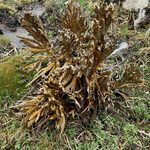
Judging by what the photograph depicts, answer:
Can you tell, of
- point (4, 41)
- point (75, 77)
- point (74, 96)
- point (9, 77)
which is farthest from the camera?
point (4, 41)

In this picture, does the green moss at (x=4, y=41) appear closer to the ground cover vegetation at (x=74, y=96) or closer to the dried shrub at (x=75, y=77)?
the ground cover vegetation at (x=74, y=96)

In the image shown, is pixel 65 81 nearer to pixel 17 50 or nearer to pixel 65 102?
pixel 65 102

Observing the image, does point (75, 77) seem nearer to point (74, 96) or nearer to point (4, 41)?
point (74, 96)

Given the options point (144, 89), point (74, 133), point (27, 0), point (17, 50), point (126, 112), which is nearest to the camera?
point (74, 133)

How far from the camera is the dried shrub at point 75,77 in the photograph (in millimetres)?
4039

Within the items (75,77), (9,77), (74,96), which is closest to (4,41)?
(9,77)

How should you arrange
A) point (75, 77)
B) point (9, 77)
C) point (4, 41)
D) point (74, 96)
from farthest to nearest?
point (4, 41) < point (9, 77) < point (75, 77) < point (74, 96)

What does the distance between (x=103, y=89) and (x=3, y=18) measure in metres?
2.92

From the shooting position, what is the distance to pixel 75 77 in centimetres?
417

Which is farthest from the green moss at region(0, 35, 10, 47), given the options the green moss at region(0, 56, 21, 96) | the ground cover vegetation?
the ground cover vegetation

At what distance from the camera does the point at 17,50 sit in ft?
17.5

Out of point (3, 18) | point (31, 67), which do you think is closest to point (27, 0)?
point (3, 18)

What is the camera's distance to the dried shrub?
4039 millimetres

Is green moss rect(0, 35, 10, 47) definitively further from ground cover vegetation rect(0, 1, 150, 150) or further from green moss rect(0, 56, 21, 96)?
ground cover vegetation rect(0, 1, 150, 150)
